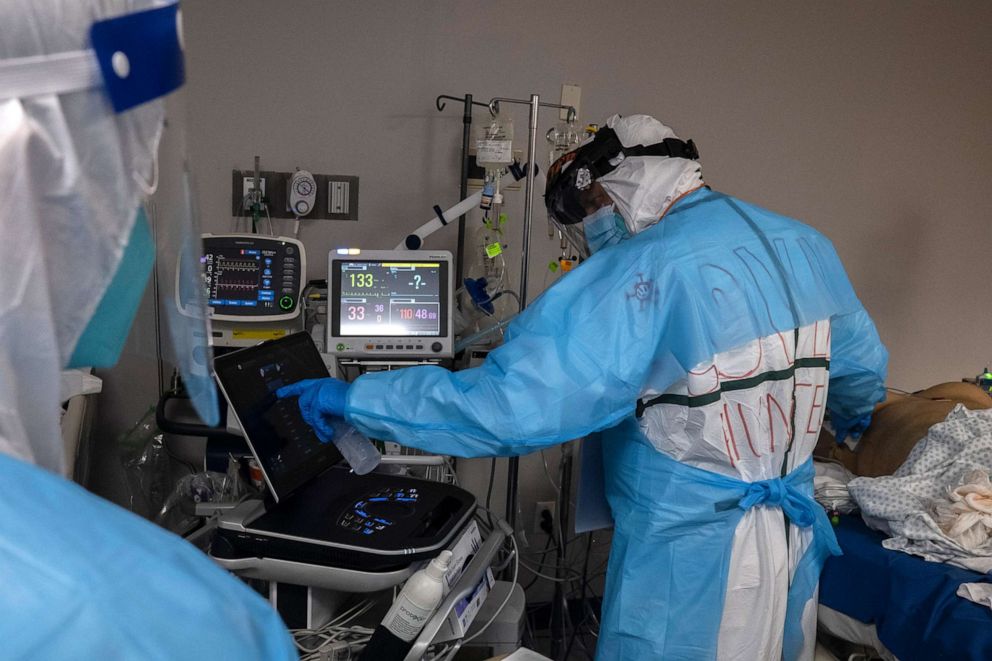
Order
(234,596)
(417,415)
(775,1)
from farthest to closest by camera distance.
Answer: (775,1) < (417,415) < (234,596)

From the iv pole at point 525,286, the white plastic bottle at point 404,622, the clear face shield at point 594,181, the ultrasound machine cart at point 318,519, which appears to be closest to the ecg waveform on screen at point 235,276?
the ultrasound machine cart at point 318,519

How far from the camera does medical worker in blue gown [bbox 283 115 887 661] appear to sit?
4.28 ft

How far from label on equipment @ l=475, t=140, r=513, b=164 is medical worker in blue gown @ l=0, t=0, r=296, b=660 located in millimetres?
1613

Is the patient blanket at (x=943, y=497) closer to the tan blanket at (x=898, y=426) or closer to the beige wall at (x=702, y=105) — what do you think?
the tan blanket at (x=898, y=426)

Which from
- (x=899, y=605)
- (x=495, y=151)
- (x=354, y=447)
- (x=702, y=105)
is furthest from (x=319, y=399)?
(x=702, y=105)

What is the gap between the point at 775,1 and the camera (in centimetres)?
293

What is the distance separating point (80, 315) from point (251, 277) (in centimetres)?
153

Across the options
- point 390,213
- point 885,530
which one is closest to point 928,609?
point 885,530

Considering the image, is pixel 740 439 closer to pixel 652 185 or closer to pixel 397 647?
pixel 652 185

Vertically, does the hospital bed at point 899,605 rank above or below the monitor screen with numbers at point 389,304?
below

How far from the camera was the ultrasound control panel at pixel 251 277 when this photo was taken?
6.63 feet

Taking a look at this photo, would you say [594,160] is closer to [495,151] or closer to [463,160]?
[495,151]

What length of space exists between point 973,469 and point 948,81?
7.26 feet

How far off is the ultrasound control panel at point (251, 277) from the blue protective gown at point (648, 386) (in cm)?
79
